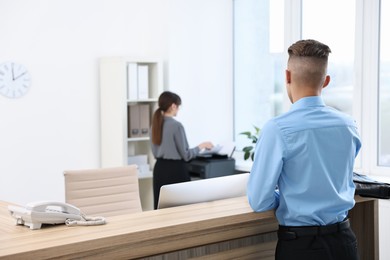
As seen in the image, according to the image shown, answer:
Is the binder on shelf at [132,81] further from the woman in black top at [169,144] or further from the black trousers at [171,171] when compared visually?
the black trousers at [171,171]

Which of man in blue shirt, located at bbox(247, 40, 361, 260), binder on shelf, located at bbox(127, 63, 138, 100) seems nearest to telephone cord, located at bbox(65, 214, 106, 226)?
man in blue shirt, located at bbox(247, 40, 361, 260)

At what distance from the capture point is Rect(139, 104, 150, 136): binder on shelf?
20.8 ft

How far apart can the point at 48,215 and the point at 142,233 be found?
1.27 ft

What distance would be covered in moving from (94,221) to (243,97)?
4.68 m

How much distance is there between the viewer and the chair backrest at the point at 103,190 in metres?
3.89

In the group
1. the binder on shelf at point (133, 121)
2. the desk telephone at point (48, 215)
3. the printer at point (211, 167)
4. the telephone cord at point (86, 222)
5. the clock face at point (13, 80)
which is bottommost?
the printer at point (211, 167)

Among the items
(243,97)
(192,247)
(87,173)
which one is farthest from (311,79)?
(243,97)

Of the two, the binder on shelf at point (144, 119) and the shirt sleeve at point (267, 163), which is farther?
the binder on shelf at point (144, 119)

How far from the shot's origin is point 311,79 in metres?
2.61

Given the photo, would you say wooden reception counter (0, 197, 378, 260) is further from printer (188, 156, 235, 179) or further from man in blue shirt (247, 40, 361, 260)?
printer (188, 156, 235, 179)

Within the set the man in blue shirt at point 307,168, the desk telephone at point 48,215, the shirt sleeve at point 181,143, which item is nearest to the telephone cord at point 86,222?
the desk telephone at point 48,215

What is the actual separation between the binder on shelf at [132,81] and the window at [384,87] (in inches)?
93.1

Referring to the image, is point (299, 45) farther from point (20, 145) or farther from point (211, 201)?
point (20, 145)

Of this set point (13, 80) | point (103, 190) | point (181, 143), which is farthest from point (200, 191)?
point (13, 80)
